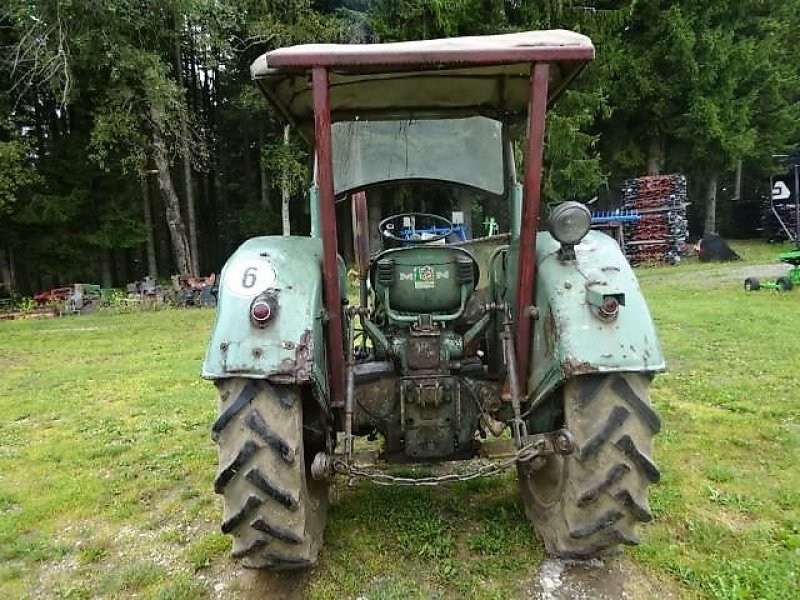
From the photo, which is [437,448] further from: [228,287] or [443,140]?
[443,140]

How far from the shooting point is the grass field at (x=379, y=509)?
10.1ft

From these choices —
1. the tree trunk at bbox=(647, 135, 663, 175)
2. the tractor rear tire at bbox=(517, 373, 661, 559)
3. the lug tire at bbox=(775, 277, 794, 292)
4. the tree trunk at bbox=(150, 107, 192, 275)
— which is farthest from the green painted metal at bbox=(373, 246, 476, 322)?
the tree trunk at bbox=(647, 135, 663, 175)

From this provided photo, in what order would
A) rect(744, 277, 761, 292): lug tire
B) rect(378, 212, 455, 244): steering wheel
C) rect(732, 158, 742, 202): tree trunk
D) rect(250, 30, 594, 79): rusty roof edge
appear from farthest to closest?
rect(732, 158, 742, 202): tree trunk
rect(744, 277, 761, 292): lug tire
rect(378, 212, 455, 244): steering wheel
rect(250, 30, 594, 79): rusty roof edge

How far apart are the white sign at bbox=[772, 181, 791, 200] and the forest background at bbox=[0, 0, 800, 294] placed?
1651 millimetres

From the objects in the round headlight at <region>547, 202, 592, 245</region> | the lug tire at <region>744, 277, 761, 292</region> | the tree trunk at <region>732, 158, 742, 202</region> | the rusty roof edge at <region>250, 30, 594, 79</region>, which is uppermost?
the tree trunk at <region>732, 158, 742, 202</region>

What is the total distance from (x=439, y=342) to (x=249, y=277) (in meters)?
1.04

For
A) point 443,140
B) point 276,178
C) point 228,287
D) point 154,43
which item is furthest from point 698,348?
point 154,43

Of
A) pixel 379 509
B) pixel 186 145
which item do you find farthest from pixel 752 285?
pixel 186 145

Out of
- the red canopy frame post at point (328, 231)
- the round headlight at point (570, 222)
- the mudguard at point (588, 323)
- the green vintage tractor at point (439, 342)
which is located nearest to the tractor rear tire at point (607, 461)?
the green vintage tractor at point (439, 342)

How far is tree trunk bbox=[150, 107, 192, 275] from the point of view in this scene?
705 inches

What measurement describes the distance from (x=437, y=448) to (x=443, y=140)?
1.82m

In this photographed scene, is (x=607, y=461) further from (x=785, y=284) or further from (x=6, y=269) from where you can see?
(x=6, y=269)

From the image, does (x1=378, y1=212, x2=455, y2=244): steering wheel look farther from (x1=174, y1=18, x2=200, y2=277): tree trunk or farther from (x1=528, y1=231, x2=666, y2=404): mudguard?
(x1=174, y1=18, x2=200, y2=277): tree trunk

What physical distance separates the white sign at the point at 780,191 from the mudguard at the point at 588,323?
22.5 metres
